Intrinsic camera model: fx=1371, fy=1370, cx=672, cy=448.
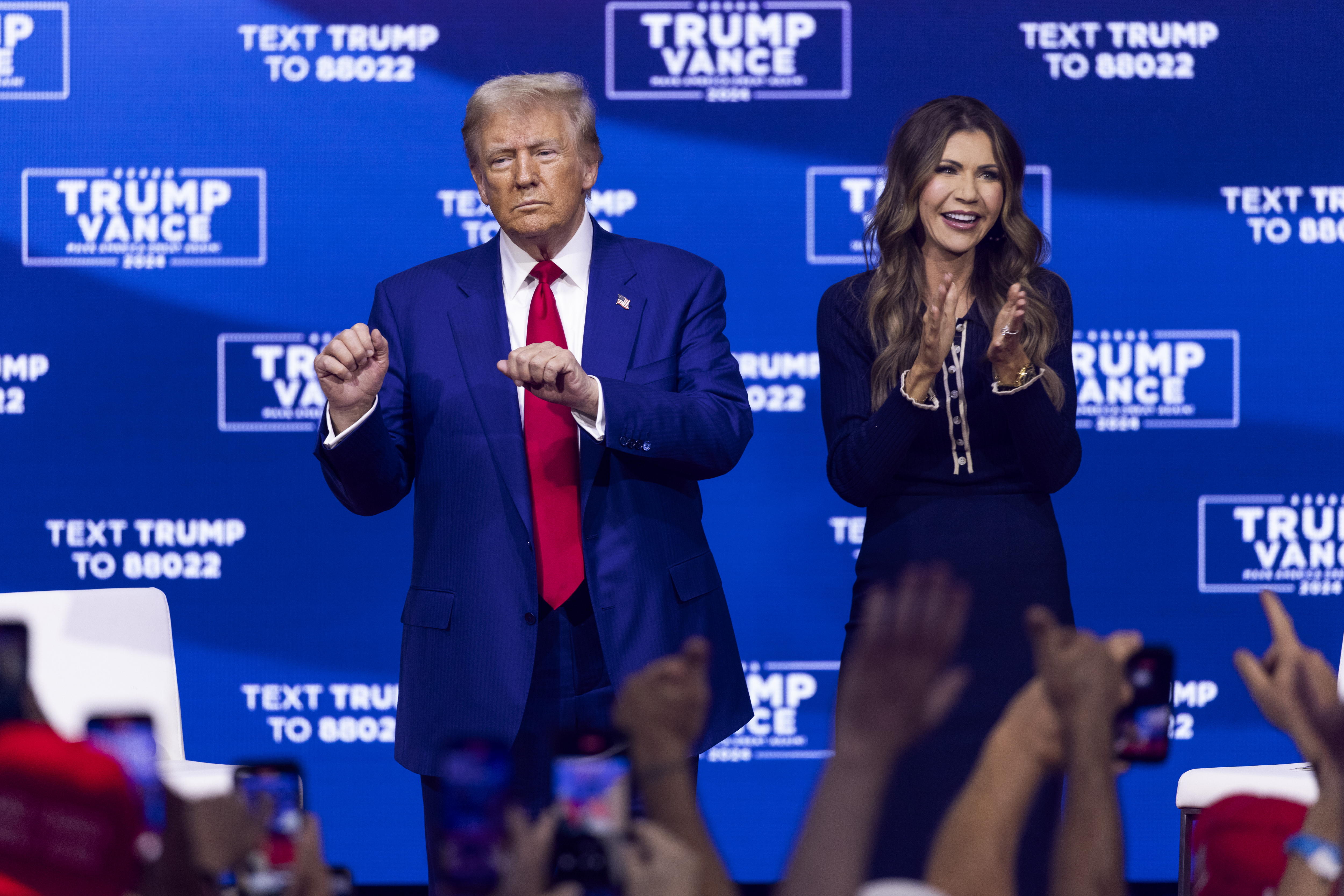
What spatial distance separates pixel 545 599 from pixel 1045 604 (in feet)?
2.73

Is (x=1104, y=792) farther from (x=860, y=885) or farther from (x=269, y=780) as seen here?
(x=269, y=780)

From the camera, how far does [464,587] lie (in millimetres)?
2203

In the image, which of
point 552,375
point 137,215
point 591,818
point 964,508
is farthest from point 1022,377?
point 137,215

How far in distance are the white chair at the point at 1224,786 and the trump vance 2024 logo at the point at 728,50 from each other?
78.9 inches

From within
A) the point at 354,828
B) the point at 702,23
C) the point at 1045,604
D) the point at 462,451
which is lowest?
the point at 354,828

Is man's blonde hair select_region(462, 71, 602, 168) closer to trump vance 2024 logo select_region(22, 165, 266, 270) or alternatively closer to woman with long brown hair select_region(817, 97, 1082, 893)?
woman with long brown hair select_region(817, 97, 1082, 893)

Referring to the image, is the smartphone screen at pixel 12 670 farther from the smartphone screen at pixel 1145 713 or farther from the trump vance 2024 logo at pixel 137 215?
the trump vance 2024 logo at pixel 137 215

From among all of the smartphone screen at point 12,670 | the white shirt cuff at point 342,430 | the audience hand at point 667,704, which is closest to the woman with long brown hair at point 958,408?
the white shirt cuff at point 342,430

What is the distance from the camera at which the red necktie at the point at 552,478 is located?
2.20 m

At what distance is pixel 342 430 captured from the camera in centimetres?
A: 212

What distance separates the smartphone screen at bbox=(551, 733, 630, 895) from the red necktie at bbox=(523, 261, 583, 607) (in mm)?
1192

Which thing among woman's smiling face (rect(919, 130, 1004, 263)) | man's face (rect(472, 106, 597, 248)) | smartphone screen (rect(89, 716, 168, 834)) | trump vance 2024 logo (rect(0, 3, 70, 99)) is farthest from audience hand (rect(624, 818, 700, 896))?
trump vance 2024 logo (rect(0, 3, 70, 99))

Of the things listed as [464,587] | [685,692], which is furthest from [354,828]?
[685,692]

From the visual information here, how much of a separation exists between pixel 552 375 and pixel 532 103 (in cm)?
56
